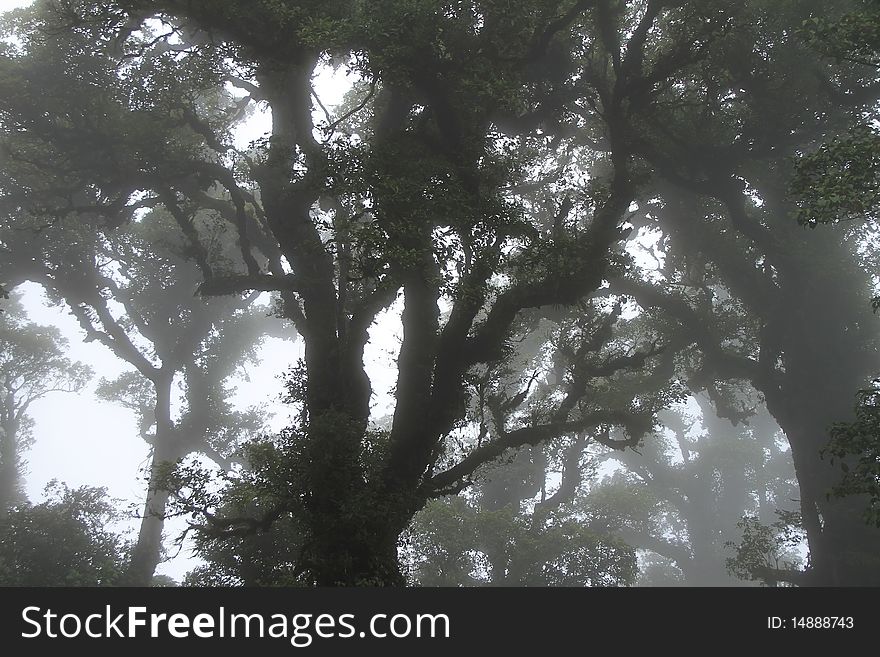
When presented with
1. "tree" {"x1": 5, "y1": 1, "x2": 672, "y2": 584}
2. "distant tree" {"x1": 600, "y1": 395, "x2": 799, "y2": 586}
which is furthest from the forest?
"distant tree" {"x1": 600, "y1": 395, "x2": 799, "y2": 586}

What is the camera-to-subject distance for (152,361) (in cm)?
2962

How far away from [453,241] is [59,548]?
1828cm

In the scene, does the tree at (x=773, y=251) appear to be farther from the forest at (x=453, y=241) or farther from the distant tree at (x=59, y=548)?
the distant tree at (x=59, y=548)

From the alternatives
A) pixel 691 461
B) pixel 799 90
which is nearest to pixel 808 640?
pixel 799 90

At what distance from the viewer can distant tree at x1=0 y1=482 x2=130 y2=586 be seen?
18422 mm

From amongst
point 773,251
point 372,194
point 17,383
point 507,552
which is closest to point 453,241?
point 372,194

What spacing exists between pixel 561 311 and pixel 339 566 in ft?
39.6

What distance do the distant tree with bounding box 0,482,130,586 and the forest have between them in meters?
0.14

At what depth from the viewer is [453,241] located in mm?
11883

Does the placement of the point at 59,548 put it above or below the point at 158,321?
below

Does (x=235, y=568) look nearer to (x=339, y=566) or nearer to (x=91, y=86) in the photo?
(x=339, y=566)

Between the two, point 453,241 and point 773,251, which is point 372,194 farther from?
point 773,251

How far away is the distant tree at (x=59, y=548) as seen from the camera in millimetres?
18422

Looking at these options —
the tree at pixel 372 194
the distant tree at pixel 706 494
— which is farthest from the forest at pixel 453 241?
the distant tree at pixel 706 494
